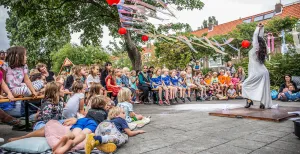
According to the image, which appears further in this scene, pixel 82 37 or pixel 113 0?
pixel 82 37

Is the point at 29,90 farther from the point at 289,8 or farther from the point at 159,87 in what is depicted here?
the point at 289,8

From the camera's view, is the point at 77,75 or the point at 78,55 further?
the point at 78,55

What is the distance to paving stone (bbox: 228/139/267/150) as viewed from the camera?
332 cm

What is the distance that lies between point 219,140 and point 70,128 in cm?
239

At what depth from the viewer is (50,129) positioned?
137 inches

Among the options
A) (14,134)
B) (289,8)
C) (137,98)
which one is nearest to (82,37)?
(137,98)

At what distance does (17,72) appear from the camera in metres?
4.54

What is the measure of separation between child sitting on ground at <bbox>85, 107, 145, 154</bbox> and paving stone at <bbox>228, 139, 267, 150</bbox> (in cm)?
168

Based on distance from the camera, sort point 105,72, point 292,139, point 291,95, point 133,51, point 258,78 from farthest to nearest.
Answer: point 133,51 → point 291,95 → point 105,72 → point 258,78 → point 292,139

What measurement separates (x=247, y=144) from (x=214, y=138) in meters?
0.54

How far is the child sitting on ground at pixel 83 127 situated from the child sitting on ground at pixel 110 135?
0.20 meters

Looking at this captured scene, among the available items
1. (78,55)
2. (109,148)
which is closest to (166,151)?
(109,148)

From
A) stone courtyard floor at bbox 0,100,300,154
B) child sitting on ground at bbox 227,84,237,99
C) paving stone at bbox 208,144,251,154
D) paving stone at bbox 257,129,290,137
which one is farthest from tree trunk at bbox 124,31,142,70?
paving stone at bbox 208,144,251,154

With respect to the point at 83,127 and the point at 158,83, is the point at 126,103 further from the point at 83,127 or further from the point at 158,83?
the point at 158,83
